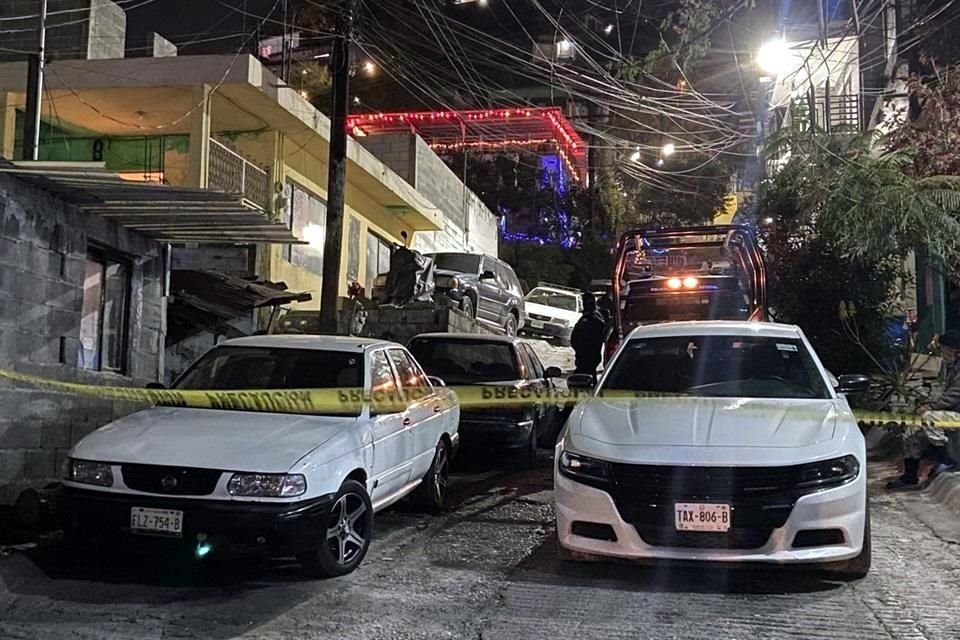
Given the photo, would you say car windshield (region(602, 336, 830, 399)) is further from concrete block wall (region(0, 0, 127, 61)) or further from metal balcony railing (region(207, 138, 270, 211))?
concrete block wall (region(0, 0, 127, 61))

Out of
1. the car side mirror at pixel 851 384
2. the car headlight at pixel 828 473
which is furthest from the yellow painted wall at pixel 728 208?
the car headlight at pixel 828 473

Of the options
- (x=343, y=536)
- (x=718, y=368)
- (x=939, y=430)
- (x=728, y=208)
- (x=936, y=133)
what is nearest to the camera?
(x=343, y=536)

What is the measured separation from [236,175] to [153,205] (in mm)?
8158

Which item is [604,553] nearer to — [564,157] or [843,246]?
[843,246]

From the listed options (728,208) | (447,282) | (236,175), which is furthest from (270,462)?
(728,208)

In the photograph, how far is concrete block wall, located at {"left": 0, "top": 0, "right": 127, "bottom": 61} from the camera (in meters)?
16.1

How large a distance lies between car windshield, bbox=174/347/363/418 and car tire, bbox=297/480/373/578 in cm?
107

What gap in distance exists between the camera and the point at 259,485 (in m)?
5.01

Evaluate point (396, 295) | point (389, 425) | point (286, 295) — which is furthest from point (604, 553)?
point (396, 295)

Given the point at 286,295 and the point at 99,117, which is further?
the point at 99,117

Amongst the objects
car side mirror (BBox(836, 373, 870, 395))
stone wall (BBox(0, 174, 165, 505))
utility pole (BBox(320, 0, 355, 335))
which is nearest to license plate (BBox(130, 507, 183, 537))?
stone wall (BBox(0, 174, 165, 505))

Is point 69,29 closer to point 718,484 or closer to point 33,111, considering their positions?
point 33,111

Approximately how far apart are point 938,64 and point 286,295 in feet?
37.8

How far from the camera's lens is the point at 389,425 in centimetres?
645
